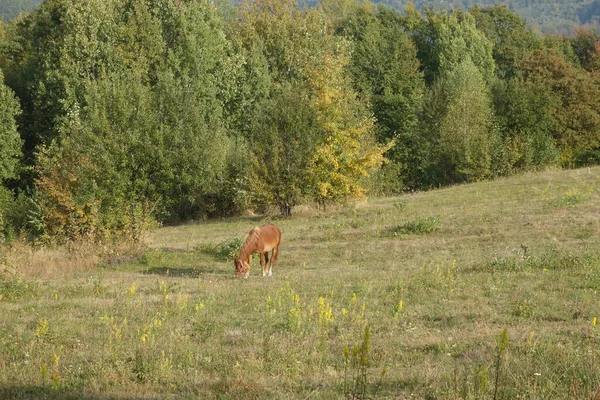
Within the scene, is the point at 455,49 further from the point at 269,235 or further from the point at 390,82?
the point at 269,235

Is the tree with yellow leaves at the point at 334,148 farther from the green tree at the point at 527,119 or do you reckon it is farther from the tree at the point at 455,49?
the tree at the point at 455,49

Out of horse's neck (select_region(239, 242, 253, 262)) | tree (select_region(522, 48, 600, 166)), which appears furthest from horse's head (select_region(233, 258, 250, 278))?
tree (select_region(522, 48, 600, 166))

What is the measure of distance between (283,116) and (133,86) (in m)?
8.27

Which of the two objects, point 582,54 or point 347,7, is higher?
point 347,7

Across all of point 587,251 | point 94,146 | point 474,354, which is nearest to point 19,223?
point 94,146

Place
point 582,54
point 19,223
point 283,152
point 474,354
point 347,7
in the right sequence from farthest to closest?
point 347,7, point 582,54, point 19,223, point 283,152, point 474,354

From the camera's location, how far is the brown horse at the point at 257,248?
1789 cm

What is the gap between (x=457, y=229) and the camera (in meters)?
23.8

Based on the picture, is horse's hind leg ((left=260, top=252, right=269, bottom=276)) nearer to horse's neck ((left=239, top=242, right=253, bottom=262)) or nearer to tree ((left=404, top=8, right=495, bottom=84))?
horse's neck ((left=239, top=242, right=253, bottom=262))

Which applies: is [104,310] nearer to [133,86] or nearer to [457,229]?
[457,229]

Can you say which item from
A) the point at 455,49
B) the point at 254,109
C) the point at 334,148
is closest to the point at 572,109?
the point at 455,49

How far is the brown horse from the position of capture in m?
17.9

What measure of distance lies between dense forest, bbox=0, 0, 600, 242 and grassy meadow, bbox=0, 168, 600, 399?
7.12 meters

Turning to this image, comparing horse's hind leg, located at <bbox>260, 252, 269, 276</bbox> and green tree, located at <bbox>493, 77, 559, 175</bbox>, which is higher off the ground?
green tree, located at <bbox>493, 77, 559, 175</bbox>
